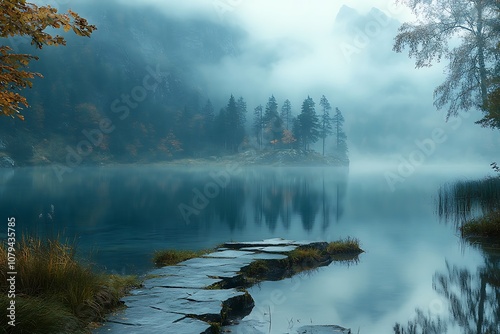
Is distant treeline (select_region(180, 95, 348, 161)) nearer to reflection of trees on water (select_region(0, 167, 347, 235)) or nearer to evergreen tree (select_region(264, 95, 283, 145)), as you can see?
evergreen tree (select_region(264, 95, 283, 145))

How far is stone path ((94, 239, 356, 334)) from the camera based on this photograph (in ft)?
19.0

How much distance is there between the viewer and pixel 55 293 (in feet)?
19.2

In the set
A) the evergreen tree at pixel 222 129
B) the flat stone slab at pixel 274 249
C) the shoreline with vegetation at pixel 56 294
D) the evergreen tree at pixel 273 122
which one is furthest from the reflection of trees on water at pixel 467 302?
the evergreen tree at pixel 222 129

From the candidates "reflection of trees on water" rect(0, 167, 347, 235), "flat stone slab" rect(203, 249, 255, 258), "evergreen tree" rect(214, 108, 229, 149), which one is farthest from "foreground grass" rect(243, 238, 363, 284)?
"evergreen tree" rect(214, 108, 229, 149)

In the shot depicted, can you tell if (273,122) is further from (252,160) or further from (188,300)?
(188,300)

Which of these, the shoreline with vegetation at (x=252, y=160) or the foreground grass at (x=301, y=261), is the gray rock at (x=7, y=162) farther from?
the foreground grass at (x=301, y=261)

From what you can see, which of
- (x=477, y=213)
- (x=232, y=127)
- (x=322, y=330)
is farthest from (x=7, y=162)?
(x=322, y=330)

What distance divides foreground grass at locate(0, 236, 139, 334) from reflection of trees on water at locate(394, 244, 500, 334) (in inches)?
158

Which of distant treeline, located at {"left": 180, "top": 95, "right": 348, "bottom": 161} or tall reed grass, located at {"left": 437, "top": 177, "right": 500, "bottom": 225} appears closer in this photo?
tall reed grass, located at {"left": 437, "top": 177, "right": 500, "bottom": 225}

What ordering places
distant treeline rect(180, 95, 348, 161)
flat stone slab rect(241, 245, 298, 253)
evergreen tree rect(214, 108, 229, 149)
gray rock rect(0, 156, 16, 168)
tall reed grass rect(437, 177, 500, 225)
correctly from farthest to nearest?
evergreen tree rect(214, 108, 229, 149) → distant treeline rect(180, 95, 348, 161) → gray rock rect(0, 156, 16, 168) → tall reed grass rect(437, 177, 500, 225) → flat stone slab rect(241, 245, 298, 253)

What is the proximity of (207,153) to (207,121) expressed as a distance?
8.30 m

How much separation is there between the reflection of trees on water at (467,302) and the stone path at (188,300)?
1688 mm

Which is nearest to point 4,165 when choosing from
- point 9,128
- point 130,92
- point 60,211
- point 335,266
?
point 9,128

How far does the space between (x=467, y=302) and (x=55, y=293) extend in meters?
6.16
